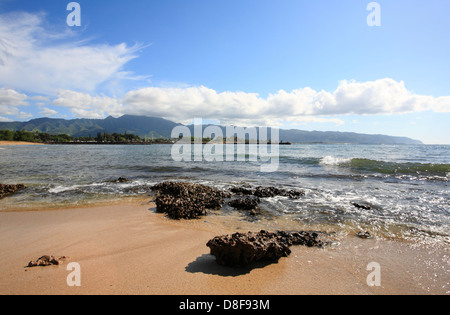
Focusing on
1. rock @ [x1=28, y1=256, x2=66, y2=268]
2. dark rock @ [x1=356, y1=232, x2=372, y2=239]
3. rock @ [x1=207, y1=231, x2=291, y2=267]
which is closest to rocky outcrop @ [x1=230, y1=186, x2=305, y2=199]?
dark rock @ [x1=356, y1=232, x2=372, y2=239]

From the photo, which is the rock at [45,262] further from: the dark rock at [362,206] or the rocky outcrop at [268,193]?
the dark rock at [362,206]

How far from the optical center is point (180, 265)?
4.26 m

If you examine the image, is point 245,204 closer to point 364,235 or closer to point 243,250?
point 364,235

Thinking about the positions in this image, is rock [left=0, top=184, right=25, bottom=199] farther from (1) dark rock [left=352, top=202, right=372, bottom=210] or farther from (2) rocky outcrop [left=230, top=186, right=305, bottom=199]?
(1) dark rock [left=352, top=202, right=372, bottom=210]

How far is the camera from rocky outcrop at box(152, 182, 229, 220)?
25.7ft

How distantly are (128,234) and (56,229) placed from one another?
2.24 metres

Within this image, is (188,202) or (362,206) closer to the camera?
(188,202)

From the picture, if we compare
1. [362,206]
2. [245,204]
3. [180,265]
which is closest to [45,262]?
[180,265]

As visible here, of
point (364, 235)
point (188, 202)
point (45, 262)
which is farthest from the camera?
point (188, 202)

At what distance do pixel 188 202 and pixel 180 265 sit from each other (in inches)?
173

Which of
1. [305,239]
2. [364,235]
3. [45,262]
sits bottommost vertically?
[364,235]

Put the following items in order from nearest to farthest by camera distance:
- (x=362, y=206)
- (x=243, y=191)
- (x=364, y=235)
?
1. (x=364, y=235)
2. (x=362, y=206)
3. (x=243, y=191)

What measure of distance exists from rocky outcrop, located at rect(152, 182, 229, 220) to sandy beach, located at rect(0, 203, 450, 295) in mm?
1158

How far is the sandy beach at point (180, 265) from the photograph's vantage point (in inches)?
140
